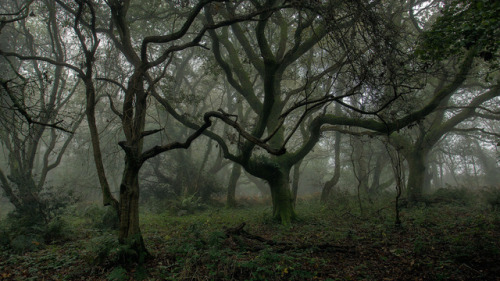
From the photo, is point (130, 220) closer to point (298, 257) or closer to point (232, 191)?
point (298, 257)

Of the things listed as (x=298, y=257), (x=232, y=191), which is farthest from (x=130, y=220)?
(x=232, y=191)

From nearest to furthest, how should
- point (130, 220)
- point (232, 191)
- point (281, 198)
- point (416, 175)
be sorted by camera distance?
point (130, 220) → point (281, 198) → point (416, 175) → point (232, 191)

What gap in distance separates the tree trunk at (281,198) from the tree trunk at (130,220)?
17.5ft

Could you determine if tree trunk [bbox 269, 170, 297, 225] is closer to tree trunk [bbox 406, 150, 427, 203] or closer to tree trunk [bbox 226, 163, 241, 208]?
tree trunk [bbox 406, 150, 427, 203]

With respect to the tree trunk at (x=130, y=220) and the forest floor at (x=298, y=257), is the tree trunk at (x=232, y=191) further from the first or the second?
the tree trunk at (x=130, y=220)

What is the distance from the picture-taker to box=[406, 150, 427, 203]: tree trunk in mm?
12547

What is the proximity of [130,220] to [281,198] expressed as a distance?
5.77m

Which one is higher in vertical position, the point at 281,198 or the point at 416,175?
the point at 416,175

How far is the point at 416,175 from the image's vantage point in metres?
13.0

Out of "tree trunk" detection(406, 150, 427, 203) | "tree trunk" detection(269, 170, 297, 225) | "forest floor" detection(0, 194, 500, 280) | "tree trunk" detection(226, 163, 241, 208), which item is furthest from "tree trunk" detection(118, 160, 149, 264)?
"tree trunk" detection(406, 150, 427, 203)

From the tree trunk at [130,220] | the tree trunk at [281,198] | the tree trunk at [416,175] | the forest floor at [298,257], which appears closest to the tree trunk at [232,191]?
the tree trunk at [281,198]

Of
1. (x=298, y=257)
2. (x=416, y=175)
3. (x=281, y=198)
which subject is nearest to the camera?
(x=298, y=257)

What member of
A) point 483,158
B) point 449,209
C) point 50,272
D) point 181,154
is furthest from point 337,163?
point 483,158

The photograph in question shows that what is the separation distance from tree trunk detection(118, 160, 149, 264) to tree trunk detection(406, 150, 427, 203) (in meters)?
11.6
